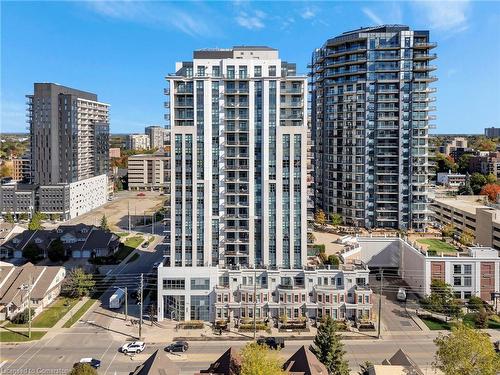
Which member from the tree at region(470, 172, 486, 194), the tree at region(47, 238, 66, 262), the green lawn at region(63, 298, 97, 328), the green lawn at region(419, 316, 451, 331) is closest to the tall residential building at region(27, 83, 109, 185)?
the tree at region(47, 238, 66, 262)

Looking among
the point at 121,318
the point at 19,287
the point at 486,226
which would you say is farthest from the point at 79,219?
the point at 486,226

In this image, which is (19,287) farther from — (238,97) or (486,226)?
(486,226)

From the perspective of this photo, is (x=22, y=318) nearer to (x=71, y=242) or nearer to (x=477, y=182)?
(x=71, y=242)

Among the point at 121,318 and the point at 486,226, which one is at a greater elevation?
the point at 486,226

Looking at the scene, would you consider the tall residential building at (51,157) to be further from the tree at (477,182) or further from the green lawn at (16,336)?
the tree at (477,182)

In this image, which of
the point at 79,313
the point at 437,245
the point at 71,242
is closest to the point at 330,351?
the point at 79,313

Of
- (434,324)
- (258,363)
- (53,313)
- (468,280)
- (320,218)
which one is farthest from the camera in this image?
(320,218)
